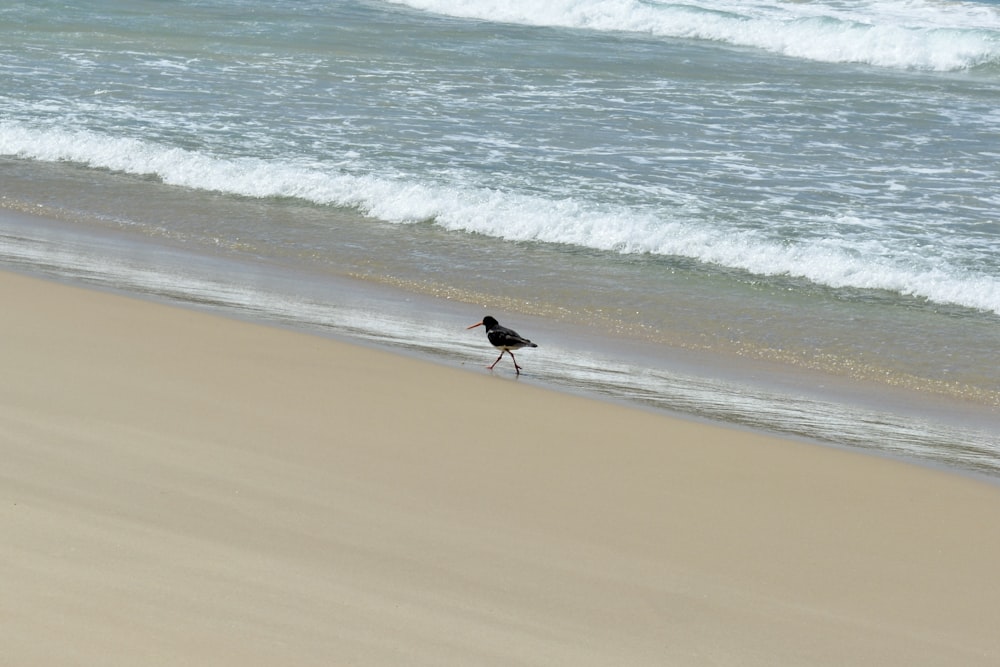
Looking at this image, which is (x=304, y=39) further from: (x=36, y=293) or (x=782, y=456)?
(x=782, y=456)

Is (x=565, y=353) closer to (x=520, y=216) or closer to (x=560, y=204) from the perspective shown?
(x=520, y=216)

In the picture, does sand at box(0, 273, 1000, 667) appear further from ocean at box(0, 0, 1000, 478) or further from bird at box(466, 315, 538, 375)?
ocean at box(0, 0, 1000, 478)

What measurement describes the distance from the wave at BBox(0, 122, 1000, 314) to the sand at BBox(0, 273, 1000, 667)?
3813 millimetres

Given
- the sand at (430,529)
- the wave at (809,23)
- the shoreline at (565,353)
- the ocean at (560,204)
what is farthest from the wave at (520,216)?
the wave at (809,23)

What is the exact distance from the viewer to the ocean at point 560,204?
7.13 metres

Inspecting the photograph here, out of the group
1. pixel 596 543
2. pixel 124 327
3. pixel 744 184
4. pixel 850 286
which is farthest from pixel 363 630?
pixel 744 184

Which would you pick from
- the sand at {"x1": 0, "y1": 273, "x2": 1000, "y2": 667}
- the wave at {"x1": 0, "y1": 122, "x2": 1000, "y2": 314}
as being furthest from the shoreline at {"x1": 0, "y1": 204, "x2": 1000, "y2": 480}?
the wave at {"x1": 0, "y1": 122, "x2": 1000, "y2": 314}

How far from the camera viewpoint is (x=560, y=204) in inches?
411

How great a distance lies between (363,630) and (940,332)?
574cm

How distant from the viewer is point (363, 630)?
350 centimetres

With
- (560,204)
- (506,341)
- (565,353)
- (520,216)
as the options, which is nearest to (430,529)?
(506,341)

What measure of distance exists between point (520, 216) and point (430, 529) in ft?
20.4

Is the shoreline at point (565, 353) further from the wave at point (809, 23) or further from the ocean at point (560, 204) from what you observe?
the wave at point (809, 23)

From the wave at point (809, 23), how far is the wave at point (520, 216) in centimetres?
1209
